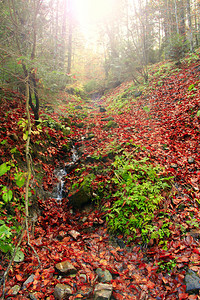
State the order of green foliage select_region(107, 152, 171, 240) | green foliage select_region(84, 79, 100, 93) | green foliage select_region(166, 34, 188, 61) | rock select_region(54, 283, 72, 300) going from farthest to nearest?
green foliage select_region(84, 79, 100, 93)
green foliage select_region(166, 34, 188, 61)
green foliage select_region(107, 152, 171, 240)
rock select_region(54, 283, 72, 300)

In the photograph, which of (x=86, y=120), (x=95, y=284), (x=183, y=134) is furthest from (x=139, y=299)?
(x=86, y=120)

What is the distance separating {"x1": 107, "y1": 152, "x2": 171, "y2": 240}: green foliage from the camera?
11.5 ft

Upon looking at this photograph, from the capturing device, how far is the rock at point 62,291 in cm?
244

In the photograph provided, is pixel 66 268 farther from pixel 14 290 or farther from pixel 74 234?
pixel 74 234

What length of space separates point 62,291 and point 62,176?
143 inches

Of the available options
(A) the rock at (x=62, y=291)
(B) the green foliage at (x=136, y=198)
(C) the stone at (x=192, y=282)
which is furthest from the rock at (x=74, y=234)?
(C) the stone at (x=192, y=282)

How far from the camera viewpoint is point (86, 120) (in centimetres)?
1023

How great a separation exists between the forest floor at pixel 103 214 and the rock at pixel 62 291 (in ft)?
0.17

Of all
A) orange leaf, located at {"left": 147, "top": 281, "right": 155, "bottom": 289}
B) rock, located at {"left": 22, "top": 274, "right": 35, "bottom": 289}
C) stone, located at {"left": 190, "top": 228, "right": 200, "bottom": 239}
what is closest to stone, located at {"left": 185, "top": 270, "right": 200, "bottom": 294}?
orange leaf, located at {"left": 147, "top": 281, "right": 155, "bottom": 289}

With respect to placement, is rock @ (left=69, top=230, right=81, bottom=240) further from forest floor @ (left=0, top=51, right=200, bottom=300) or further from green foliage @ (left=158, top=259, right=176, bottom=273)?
green foliage @ (left=158, top=259, right=176, bottom=273)

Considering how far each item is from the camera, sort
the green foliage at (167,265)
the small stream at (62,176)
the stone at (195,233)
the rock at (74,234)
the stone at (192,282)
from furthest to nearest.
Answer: the small stream at (62,176)
the rock at (74,234)
the stone at (195,233)
the green foliage at (167,265)
the stone at (192,282)

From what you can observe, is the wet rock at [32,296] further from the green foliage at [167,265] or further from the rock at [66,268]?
the green foliage at [167,265]

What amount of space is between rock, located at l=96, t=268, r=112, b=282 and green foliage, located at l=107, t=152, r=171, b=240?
2.78ft

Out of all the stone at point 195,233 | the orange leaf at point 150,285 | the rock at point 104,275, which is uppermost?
the stone at point 195,233
